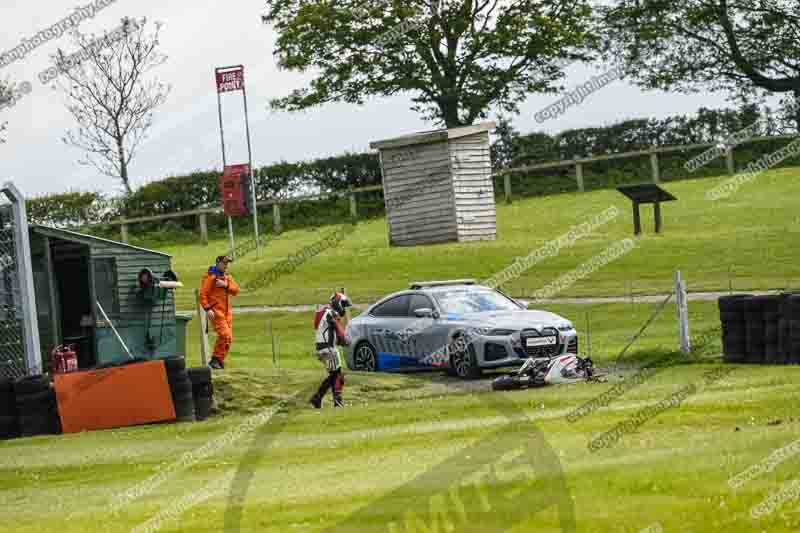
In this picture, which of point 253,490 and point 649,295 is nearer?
point 253,490

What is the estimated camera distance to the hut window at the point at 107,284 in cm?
2503

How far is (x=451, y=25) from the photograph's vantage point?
52.6 metres

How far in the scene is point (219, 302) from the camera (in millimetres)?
23125

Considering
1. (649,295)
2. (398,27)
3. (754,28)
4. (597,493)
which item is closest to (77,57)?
(398,27)

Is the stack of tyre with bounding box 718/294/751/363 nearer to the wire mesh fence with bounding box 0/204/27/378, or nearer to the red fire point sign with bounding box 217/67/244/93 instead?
the wire mesh fence with bounding box 0/204/27/378

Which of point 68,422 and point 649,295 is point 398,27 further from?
point 68,422

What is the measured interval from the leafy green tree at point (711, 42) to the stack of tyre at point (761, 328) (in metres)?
18.7

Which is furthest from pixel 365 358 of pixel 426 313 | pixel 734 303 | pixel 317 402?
pixel 734 303

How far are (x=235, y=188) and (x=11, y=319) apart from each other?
87.4 ft

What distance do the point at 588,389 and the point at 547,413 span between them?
2865 mm

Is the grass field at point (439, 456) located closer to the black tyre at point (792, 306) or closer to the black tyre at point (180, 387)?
the black tyre at point (180, 387)

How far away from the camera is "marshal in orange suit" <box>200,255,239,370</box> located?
75.2 ft

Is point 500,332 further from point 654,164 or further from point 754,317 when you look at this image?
point 654,164

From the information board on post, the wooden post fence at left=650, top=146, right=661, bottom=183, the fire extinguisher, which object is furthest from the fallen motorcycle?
the wooden post fence at left=650, top=146, right=661, bottom=183
